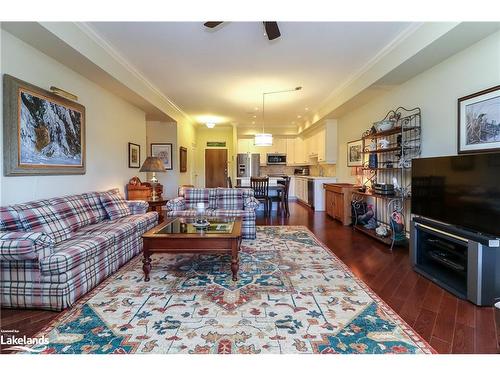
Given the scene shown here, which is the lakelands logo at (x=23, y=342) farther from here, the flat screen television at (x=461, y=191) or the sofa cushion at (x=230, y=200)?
the flat screen television at (x=461, y=191)

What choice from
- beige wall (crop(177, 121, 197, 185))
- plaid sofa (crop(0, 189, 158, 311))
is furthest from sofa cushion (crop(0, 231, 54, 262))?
beige wall (crop(177, 121, 197, 185))

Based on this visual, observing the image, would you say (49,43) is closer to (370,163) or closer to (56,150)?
(56,150)

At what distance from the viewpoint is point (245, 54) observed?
149 inches

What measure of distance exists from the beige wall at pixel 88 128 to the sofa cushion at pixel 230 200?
193 centimetres

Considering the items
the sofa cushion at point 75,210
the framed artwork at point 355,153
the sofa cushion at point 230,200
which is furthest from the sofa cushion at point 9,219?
the framed artwork at point 355,153

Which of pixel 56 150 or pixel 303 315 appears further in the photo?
pixel 56 150

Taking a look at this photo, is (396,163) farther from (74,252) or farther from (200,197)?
(74,252)

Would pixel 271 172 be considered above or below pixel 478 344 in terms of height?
above

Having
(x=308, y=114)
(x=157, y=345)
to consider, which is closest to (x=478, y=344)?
(x=157, y=345)

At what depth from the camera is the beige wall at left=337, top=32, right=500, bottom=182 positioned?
2730mm

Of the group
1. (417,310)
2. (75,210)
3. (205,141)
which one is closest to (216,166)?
(205,141)

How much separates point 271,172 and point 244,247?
6.92 m

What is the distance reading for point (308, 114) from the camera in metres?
7.77

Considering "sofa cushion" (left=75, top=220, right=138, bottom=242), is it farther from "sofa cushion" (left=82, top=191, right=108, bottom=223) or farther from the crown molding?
the crown molding
